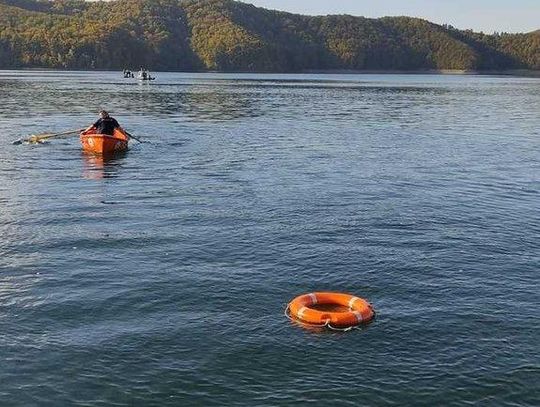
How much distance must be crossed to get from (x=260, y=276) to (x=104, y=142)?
24268 mm

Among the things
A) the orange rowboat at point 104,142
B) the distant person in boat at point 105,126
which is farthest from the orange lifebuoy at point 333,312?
the distant person in boat at point 105,126

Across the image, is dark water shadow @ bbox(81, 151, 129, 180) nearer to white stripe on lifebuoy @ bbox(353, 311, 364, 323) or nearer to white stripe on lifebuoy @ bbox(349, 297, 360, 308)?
white stripe on lifebuoy @ bbox(349, 297, 360, 308)

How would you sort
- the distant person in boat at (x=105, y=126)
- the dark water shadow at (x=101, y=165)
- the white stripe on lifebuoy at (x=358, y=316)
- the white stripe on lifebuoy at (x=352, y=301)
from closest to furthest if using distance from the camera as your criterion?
the white stripe on lifebuoy at (x=358, y=316), the white stripe on lifebuoy at (x=352, y=301), the dark water shadow at (x=101, y=165), the distant person in boat at (x=105, y=126)

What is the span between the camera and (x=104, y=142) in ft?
138

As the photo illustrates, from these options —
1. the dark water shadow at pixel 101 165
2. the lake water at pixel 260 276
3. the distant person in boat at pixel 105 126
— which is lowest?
the lake water at pixel 260 276

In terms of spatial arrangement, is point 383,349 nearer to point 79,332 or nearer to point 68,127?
point 79,332

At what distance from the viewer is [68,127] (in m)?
58.2

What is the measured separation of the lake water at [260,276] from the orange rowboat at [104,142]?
114 centimetres

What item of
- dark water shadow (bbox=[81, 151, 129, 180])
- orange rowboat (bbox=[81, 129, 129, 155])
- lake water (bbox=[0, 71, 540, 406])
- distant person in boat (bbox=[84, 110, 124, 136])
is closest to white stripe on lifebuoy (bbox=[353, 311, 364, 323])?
lake water (bbox=[0, 71, 540, 406])

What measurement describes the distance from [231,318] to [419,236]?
10409mm

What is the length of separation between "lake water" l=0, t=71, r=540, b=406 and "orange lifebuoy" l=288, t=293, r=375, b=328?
34 cm

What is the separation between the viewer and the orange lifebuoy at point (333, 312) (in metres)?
17.1

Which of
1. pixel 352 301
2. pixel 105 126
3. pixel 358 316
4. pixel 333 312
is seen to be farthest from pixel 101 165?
pixel 358 316

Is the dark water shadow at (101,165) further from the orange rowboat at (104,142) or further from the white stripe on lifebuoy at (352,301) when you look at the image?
the white stripe on lifebuoy at (352,301)
